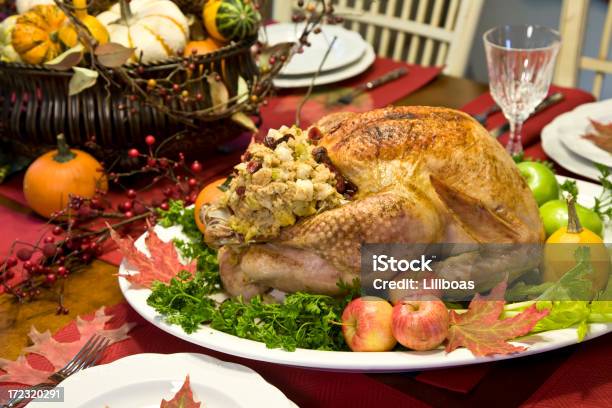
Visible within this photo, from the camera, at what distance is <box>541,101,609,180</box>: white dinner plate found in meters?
1.51

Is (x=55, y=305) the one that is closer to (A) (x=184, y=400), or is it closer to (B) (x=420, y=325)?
(A) (x=184, y=400)

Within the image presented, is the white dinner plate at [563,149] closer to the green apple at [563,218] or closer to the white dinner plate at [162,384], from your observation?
the green apple at [563,218]

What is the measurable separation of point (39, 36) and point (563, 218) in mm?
1117

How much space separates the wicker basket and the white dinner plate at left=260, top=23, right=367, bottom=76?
51cm

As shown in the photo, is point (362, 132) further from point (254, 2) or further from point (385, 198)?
point (254, 2)

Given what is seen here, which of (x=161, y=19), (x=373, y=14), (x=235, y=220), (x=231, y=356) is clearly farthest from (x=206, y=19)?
(x=373, y=14)

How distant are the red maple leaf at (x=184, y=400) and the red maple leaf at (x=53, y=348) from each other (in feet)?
0.72

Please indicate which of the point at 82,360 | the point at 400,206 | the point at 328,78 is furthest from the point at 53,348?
the point at 328,78

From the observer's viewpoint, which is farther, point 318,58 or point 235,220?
point 318,58

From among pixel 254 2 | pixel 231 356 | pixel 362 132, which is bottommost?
pixel 231 356

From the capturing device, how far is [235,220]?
3.48 feet

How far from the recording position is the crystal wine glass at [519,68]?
5.08 feet

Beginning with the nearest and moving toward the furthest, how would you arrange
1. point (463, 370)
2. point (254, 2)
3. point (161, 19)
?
point (463, 370)
point (161, 19)
point (254, 2)

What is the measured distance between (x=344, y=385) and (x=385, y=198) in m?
0.27
